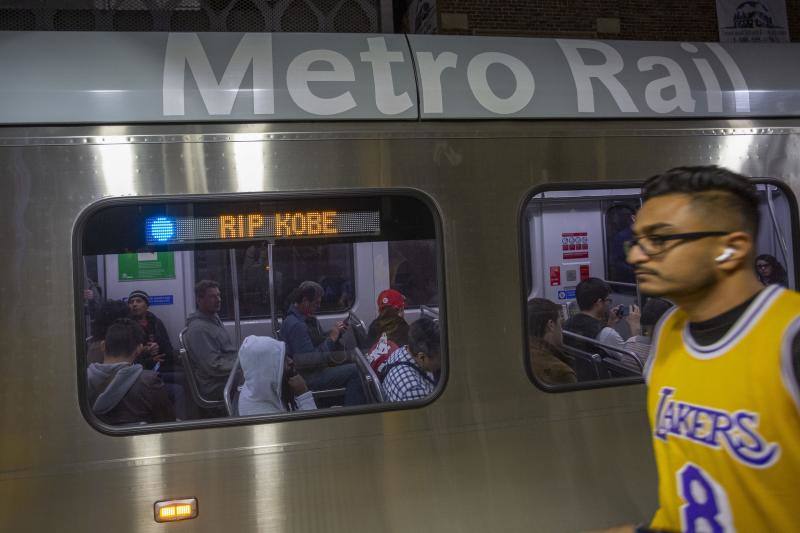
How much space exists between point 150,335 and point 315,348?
0.73 m

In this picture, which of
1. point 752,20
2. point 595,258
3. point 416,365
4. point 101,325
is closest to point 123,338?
point 101,325

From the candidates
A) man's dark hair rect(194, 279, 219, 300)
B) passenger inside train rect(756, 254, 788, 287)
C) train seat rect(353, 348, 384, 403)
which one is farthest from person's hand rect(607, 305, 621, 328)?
man's dark hair rect(194, 279, 219, 300)

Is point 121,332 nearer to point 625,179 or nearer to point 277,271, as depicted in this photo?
point 277,271

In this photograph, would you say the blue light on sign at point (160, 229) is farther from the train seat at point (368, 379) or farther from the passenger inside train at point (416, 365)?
the passenger inside train at point (416, 365)

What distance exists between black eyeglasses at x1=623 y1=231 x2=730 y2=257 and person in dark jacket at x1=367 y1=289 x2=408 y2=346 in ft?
5.61

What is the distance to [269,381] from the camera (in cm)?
330

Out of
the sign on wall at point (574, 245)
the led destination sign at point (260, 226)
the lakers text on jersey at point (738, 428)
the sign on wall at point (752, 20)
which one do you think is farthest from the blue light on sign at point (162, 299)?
the sign on wall at point (752, 20)

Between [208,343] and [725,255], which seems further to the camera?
[208,343]

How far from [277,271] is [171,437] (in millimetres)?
837

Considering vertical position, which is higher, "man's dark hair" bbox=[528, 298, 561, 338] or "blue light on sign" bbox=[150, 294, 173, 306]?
"blue light on sign" bbox=[150, 294, 173, 306]

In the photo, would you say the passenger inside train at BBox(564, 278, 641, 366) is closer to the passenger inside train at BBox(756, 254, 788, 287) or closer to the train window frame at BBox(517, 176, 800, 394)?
the train window frame at BBox(517, 176, 800, 394)

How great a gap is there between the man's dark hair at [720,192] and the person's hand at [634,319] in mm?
2049

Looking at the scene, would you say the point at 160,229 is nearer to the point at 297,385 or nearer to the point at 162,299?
the point at 162,299

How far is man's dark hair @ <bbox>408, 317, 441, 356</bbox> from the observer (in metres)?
3.45
